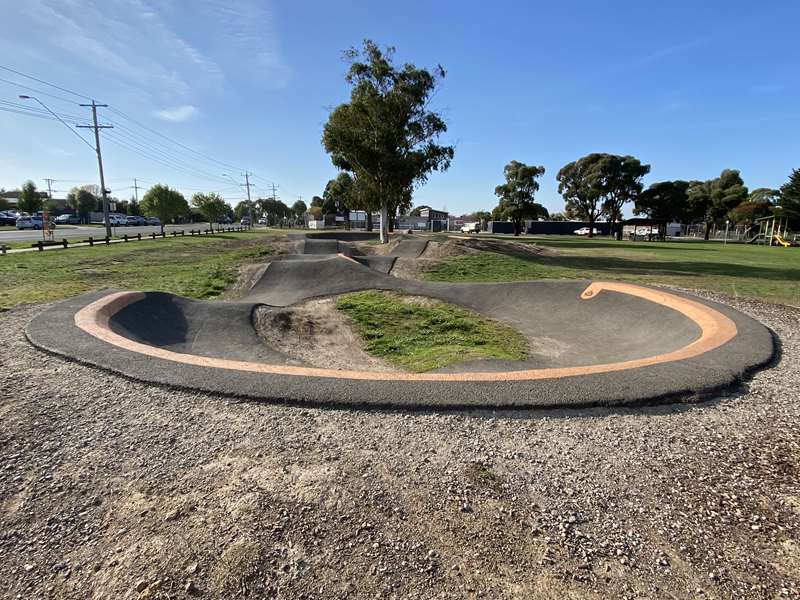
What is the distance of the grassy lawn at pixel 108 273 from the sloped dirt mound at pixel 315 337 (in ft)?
14.7

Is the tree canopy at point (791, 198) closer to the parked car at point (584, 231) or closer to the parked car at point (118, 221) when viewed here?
the parked car at point (584, 231)

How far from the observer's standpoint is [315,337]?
9617 millimetres

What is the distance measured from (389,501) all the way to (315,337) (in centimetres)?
723

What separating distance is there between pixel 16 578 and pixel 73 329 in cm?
536

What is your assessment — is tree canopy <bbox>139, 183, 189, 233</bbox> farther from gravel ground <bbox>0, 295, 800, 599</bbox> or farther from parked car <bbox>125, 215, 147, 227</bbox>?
gravel ground <bbox>0, 295, 800, 599</bbox>

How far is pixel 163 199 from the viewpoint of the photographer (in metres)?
44.2

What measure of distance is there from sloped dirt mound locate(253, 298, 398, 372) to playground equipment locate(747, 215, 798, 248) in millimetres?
53679

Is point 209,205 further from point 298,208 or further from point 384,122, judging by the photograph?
point 298,208

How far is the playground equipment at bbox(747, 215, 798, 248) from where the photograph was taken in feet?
144

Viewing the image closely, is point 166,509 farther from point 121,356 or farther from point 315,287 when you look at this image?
point 315,287

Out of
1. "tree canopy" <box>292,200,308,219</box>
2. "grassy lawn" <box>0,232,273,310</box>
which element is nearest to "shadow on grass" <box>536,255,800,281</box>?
"grassy lawn" <box>0,232,273,310</box>

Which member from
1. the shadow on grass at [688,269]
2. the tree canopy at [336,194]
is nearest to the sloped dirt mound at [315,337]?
the shadow on grass at [688,269]

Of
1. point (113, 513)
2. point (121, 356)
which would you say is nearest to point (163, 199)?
point (121, 356)

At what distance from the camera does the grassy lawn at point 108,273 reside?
10903 millimetres
